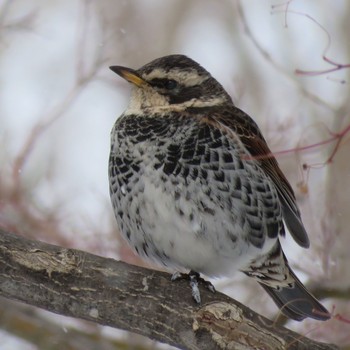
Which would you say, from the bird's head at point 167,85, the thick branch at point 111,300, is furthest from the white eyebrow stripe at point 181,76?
the thick branch at point 111,300

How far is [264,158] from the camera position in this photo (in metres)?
6.23

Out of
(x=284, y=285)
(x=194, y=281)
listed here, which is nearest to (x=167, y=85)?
(x=194, y=281)

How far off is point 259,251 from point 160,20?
5.97m

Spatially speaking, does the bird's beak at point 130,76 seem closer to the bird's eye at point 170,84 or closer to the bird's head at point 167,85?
the bird's head at point 167,85

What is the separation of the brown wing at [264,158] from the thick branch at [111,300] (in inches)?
47.4

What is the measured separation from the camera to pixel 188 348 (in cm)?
523

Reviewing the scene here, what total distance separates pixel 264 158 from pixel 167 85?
0.88 meters

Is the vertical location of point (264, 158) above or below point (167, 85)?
below

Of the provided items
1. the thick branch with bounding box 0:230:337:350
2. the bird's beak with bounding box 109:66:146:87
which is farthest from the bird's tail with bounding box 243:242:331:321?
the bird's beak with bounding box 109:66:146:87

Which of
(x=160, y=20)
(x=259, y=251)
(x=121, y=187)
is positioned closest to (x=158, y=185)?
(x=121, y=187)

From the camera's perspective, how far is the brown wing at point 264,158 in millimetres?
6141

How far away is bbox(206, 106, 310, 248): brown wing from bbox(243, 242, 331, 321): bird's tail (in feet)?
0.72

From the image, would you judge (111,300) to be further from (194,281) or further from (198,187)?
(198,187)

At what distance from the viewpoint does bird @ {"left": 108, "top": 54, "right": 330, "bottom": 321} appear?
19.0 ft
